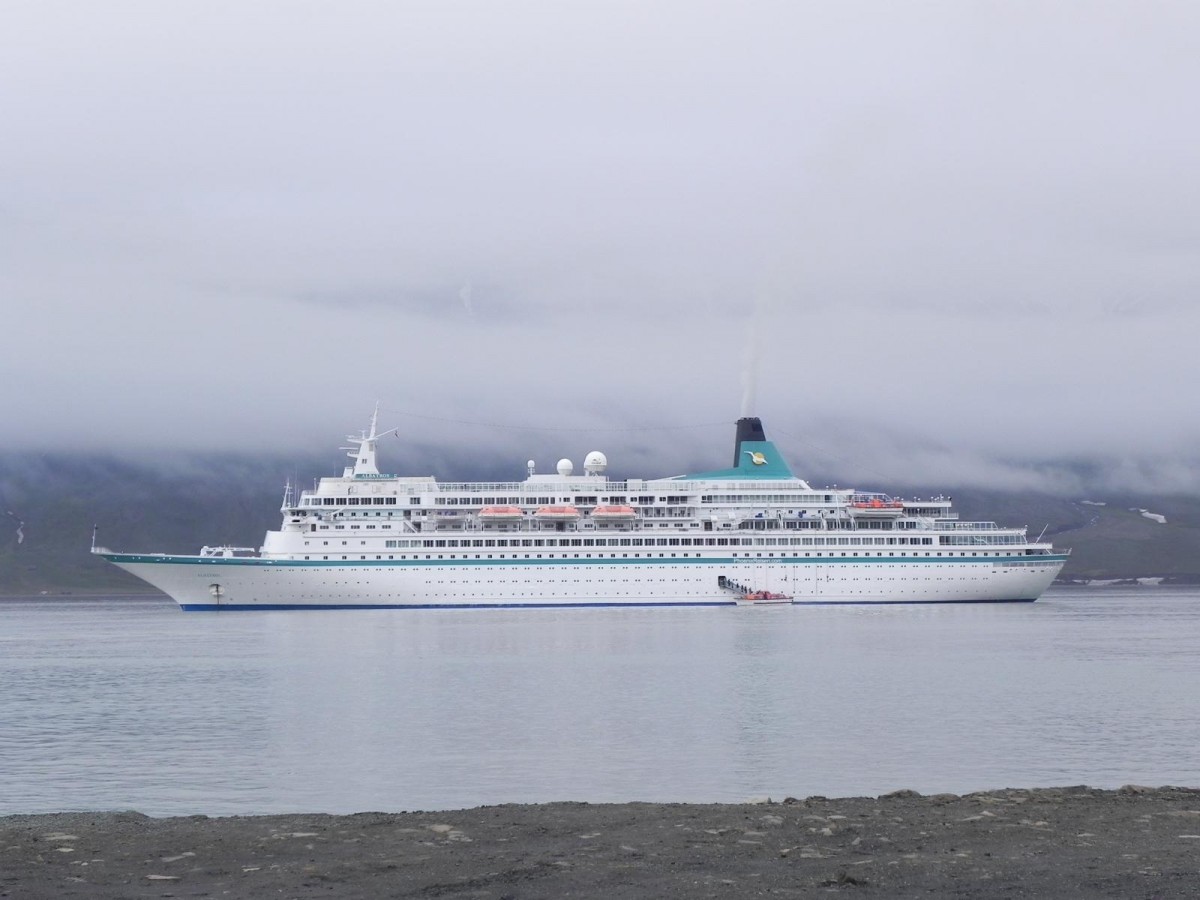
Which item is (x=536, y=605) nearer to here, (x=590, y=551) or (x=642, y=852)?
(x=590, y=551)

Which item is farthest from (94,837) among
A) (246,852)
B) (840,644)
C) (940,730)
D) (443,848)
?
(840,644)

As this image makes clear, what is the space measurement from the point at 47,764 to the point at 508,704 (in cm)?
1208

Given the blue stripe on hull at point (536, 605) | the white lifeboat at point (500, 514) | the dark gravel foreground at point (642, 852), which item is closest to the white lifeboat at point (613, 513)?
the white lifeboat at point (500, 514)

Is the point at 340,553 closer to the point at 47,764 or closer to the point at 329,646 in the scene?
the point at 329,646

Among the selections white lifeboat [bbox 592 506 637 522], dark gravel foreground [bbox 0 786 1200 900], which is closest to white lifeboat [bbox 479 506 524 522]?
white lifeboat [bbox 592 506 637 522]

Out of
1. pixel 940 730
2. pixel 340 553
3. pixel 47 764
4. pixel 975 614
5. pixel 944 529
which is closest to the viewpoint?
pixel 47 764

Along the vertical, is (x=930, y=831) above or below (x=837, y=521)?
below

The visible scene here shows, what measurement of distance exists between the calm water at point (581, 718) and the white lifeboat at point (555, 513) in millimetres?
29046

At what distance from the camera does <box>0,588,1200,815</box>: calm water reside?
22.1m

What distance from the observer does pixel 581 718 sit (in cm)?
3123

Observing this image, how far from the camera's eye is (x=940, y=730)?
28.2m

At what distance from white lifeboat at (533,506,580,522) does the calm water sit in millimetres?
29046

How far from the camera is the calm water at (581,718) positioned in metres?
22.1

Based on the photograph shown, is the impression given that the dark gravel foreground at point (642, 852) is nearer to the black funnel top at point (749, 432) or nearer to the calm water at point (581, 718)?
the calm water at point (581, 718)
